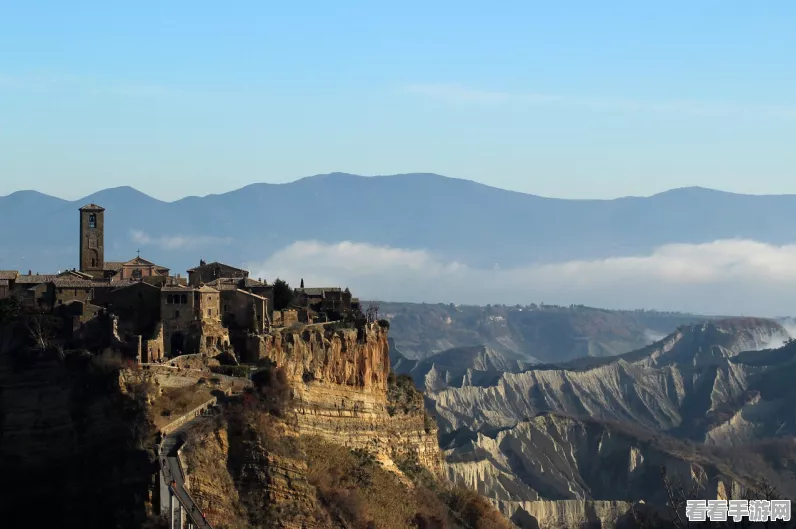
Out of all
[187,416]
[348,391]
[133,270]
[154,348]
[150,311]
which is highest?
[133,270]

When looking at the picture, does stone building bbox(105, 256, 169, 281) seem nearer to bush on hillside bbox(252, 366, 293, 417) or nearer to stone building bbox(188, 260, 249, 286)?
stone building bbox(188, 260, 249, 286)

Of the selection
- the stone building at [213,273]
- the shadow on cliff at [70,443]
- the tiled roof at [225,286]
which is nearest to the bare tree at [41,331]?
the shadow on cliff at [70,443]

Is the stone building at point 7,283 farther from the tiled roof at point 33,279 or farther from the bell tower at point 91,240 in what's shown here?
the bell tower at point 91,240

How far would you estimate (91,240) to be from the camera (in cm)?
9719

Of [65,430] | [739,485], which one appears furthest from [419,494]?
[739,485]

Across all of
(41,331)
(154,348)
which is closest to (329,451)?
(154,348)

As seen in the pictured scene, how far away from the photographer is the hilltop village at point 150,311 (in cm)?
8150

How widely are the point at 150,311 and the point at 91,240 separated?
14.2 m

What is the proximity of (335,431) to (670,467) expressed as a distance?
10329 centimetres

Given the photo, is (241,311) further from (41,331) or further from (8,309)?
(8,309)

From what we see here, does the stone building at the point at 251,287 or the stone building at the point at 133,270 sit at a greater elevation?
the stone building at the point at 133,270

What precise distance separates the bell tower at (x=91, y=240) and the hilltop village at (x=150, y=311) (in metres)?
2.84

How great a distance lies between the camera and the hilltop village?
81.5 meters

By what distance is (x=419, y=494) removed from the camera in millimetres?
88938
